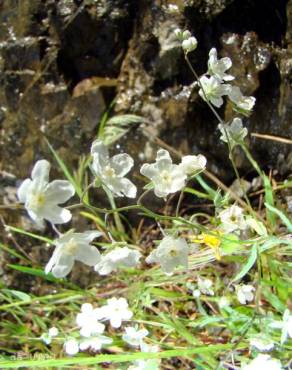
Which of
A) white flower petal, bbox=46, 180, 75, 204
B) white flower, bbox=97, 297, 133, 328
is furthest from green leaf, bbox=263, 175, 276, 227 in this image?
white flower petal, bbox=46, 180, 75, 204

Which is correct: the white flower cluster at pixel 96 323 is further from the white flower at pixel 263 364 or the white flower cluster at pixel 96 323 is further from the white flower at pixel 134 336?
the white flower at pixel 263 364

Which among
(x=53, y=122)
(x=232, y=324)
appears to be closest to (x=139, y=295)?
(x=232, y=324)

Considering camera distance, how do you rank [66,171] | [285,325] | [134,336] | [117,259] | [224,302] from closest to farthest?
[117,259] < [285,325] < [134,336] < [224,302] < [66,171]

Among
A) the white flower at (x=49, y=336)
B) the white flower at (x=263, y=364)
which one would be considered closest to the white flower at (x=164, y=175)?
the white flower at (x=263, y=364)

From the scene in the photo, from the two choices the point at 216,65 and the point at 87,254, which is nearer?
the point at 87,254

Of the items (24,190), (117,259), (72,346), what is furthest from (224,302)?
(24,190)

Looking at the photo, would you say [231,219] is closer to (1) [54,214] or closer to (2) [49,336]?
(1) [54,214]

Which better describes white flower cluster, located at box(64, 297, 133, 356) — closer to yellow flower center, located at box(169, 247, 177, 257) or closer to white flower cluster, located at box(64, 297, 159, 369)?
white flower cluster, located at box(64, 297, 159, 369)
